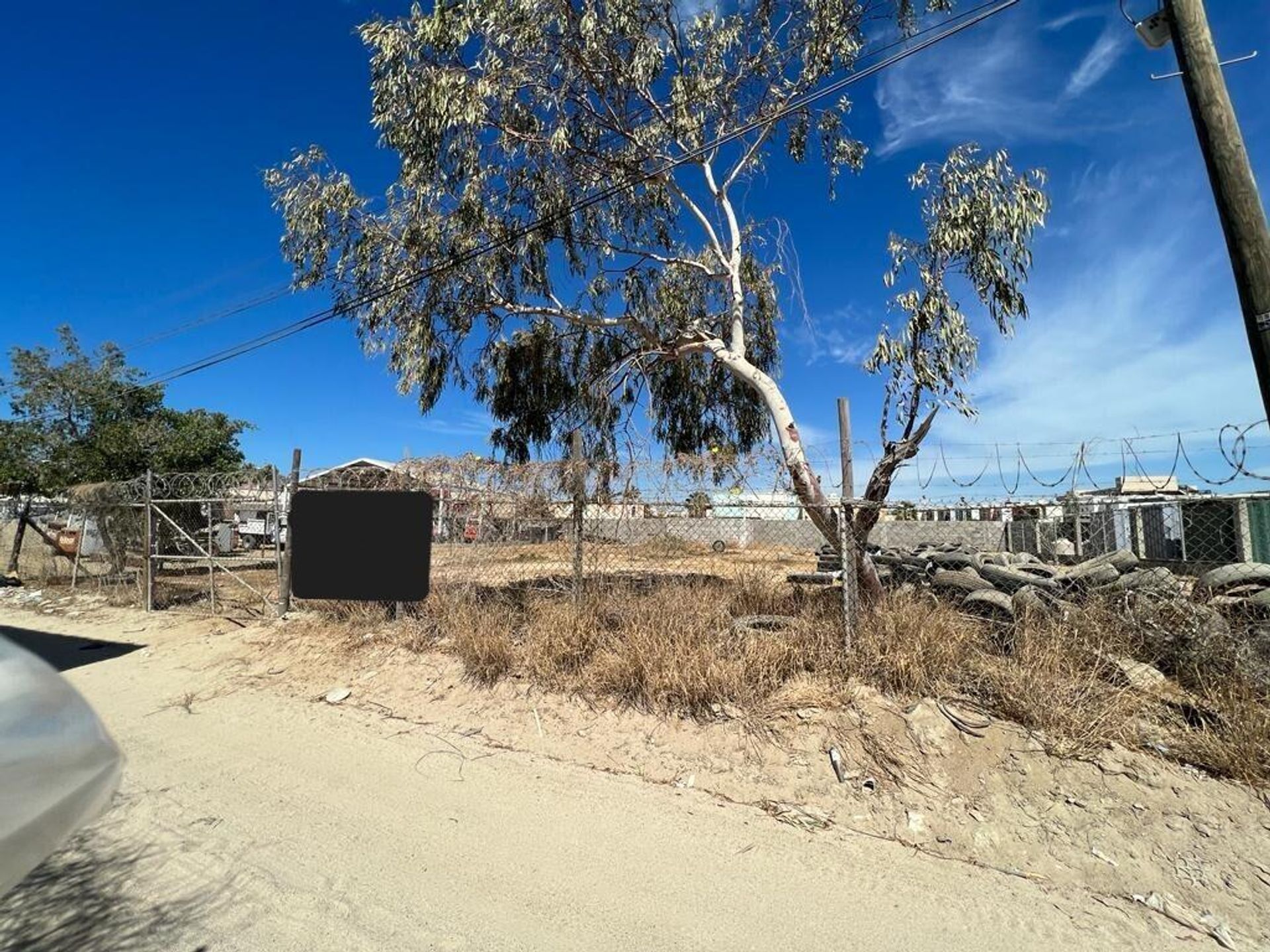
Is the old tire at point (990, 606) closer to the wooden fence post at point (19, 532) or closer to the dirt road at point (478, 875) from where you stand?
the dirt road at point (478, 875)

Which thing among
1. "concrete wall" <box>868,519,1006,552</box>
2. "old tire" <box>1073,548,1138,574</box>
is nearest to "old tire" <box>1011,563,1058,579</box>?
"old tire" <box>1073,548,1138,574</box>

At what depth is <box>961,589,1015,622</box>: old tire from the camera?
225 inches

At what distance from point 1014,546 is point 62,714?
2194 cm

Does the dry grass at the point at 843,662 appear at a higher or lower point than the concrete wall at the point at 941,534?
lower

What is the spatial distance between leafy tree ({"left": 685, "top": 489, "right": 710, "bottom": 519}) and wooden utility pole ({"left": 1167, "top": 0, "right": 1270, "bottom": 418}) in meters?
4.03

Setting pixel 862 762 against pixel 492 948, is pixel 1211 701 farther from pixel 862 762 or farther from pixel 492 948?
pixel 492 948

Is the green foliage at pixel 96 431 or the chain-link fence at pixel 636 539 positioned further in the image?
the green foliage at pixel 96 431

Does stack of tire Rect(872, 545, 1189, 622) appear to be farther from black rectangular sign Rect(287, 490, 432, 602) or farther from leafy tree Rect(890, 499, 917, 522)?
black rectangular sign Rect(287, 490, 432, 602)

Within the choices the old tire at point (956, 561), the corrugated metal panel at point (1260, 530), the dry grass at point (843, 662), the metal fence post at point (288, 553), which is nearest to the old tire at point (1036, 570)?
the old tire at point (956, 561)

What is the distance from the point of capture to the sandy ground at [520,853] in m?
3.05

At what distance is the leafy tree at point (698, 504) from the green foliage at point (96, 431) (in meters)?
16.8

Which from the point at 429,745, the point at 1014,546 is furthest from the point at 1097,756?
the point at 1014,546

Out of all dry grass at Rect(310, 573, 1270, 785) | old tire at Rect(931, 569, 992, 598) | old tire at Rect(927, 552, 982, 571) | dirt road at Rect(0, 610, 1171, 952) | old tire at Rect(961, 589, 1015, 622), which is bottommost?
dirt road at Rect(0, 610, 1171, 952)

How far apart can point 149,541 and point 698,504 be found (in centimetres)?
860
